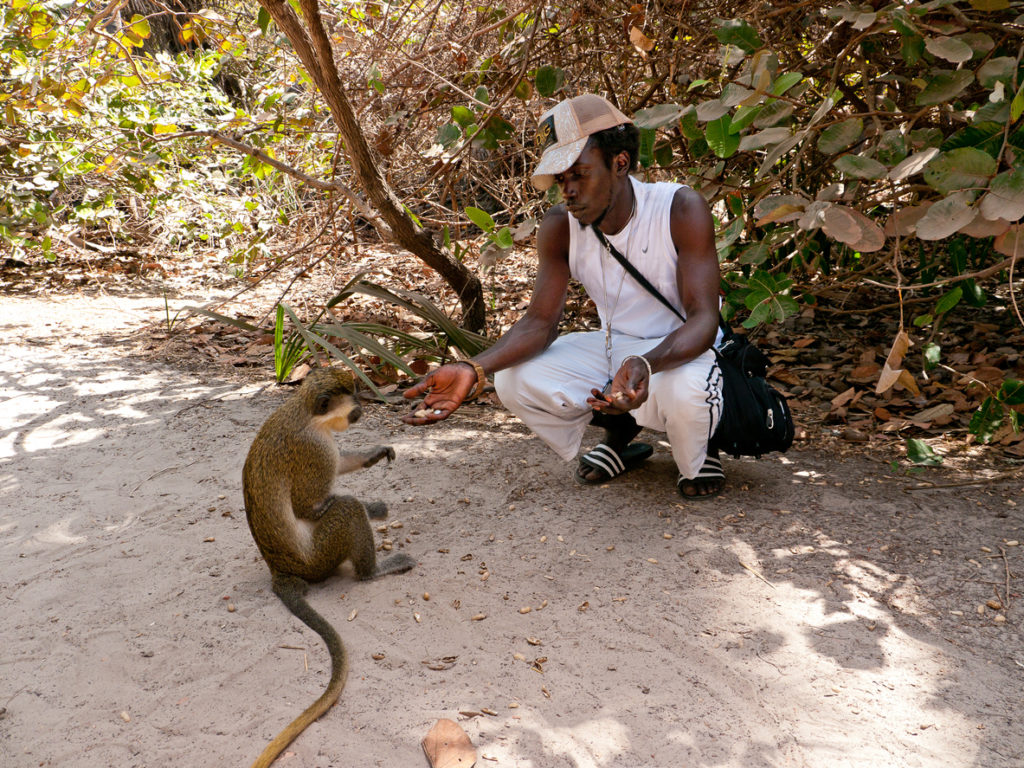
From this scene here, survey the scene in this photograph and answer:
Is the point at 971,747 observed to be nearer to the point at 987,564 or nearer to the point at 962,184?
the point at 987,564

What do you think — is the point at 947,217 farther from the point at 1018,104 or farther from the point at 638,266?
the point at 638,266

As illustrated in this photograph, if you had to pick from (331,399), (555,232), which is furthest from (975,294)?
(331,399)

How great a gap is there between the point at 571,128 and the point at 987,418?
207 centimetres

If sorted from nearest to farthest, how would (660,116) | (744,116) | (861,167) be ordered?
1. (861,167)
2. (744,116)
3. (660,116)

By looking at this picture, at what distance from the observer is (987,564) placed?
9.84 feet

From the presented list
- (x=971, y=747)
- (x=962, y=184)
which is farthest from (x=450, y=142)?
(x=971, y=747)

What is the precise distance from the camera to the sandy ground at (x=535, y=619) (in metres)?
2.30

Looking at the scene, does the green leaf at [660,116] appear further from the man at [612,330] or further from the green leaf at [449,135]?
the green leaf at [449,135]

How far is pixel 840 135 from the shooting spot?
10.1 ft

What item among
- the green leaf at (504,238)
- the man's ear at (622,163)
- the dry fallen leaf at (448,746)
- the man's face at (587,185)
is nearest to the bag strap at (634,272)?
the man's face at (587,185)

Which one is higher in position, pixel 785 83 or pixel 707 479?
pixel 785 83

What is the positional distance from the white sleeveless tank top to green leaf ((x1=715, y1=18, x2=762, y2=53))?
617 mm

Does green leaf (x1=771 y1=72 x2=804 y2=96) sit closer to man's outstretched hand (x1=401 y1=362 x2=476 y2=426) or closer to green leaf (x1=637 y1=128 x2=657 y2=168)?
green leaf (x1=637 y1=128 x2=657 y2=168)

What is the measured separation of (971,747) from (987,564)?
102 centimetres
